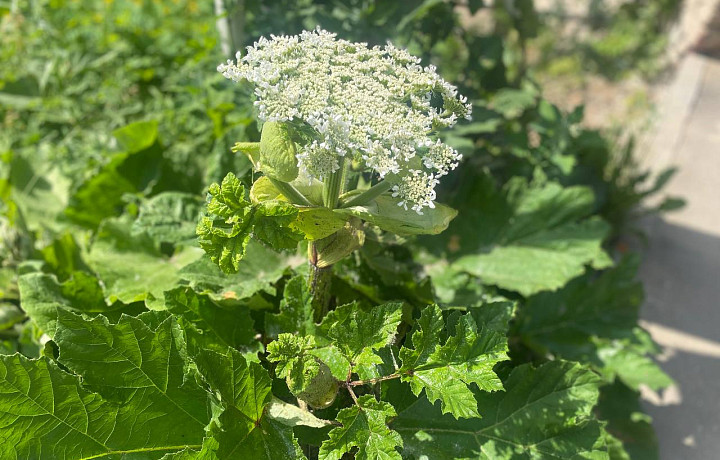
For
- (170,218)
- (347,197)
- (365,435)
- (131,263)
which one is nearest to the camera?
(365,435)

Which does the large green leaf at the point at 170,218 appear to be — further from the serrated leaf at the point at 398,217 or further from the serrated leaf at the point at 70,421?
the serrated leaf at the point at 398,217

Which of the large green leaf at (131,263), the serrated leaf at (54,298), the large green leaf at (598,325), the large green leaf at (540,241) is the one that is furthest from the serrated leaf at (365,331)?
the large green leaf at (598,325)

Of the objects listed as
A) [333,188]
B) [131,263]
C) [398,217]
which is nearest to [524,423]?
[398,217]

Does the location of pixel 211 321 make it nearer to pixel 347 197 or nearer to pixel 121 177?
pixel 347 197

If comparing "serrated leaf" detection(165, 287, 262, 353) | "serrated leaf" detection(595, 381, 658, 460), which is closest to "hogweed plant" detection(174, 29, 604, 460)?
"serrated leaf" detection(165, 287, 262, 353)

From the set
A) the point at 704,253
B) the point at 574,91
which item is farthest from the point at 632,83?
the point at 704,253

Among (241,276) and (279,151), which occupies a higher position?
(279,151)
